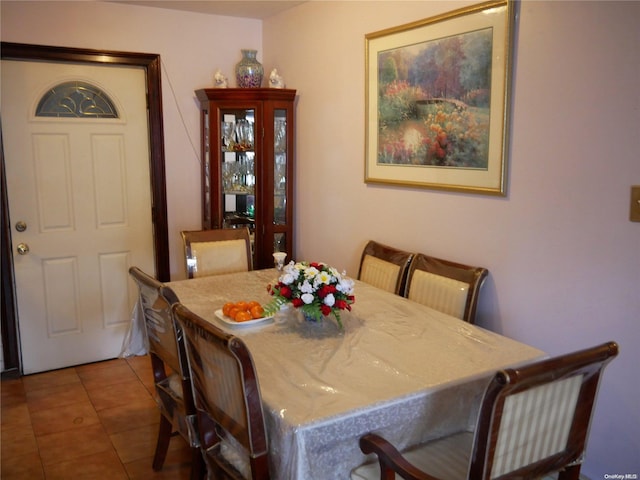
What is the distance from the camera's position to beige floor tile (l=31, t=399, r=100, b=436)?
3.04m

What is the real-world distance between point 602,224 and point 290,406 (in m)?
1.38

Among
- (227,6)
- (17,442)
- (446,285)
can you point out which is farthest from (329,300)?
(227,6)

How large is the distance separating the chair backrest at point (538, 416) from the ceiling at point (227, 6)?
10.3 feet

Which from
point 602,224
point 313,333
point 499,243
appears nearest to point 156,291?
point 313,333

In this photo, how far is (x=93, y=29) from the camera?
3.66 meters

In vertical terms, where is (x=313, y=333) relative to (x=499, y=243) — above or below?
below

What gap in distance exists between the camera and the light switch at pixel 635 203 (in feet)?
6.61

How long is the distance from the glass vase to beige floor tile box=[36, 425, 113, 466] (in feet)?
7.95

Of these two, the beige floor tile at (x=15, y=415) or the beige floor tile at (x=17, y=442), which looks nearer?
the beige floor tile at (x=17, y=442)

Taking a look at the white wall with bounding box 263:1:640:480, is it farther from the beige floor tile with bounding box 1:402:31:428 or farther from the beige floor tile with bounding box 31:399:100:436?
the beige floor tile with bounding box 1:402:31:428

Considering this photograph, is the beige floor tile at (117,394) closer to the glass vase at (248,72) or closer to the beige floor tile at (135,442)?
the beige floor tile at (135,442)

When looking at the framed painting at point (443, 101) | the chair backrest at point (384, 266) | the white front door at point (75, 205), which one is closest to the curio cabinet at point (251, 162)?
the white front door at point (75, 205)

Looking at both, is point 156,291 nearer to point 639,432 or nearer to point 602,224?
point 602,224

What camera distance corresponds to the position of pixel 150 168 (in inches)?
156
